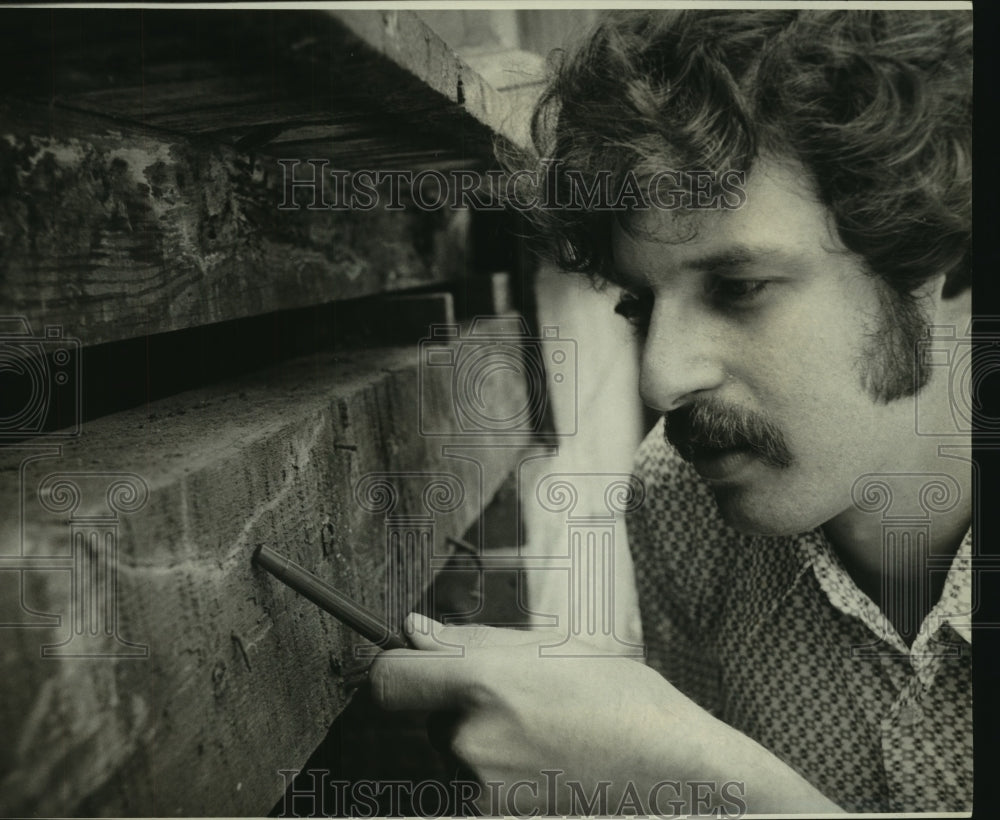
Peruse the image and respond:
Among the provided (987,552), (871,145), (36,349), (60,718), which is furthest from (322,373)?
(987,552)

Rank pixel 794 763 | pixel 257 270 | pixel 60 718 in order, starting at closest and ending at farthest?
1. pixel 60 718
2. pixel 257 270
3. pixel 794 763

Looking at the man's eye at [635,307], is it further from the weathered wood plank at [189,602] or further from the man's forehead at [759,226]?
the weathered wood plank at [189,602]

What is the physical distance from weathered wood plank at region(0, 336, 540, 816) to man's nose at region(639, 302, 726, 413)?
0.21 metres

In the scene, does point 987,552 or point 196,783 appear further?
point 987,552

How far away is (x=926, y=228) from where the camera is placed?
0.66 meters

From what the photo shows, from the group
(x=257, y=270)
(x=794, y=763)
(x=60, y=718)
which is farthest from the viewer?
(x=794, y=763)

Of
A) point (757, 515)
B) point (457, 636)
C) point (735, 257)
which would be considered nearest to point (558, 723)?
point (457, 636)

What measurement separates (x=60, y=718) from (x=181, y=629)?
0.06 meters

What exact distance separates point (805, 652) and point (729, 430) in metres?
0.22

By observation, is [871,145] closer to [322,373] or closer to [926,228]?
[926,228]

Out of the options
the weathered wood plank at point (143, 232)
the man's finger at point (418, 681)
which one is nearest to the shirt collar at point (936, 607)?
the man's finger at point (418, 681)

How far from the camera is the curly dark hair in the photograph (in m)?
0.61

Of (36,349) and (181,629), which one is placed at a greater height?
(36,349)

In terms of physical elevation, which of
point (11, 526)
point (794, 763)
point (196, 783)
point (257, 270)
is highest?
point (257, 270)
